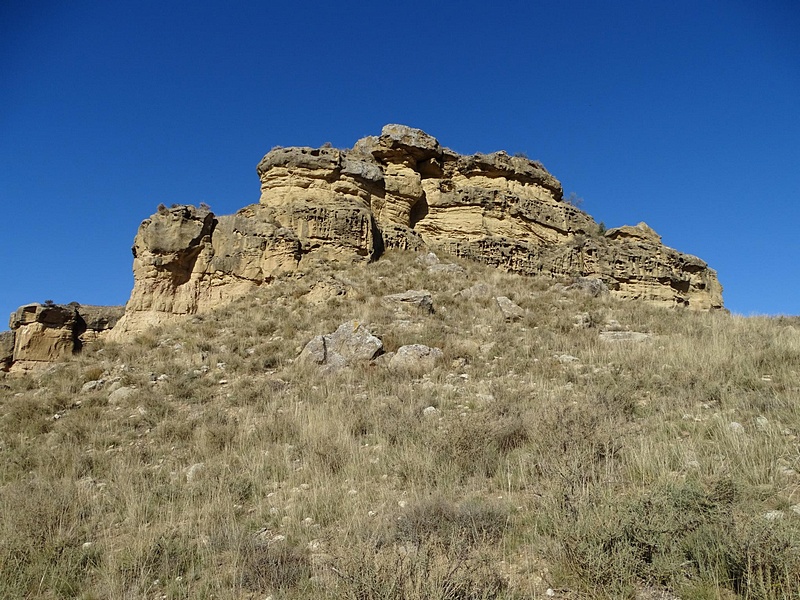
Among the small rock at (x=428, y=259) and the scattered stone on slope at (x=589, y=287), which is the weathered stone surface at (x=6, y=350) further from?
the scattered stone on slope at (x=589, y=287)

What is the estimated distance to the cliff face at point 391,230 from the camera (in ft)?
51.0

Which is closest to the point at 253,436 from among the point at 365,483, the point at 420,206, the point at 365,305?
the point at 365,483

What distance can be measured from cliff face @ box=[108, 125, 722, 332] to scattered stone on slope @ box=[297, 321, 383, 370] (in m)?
5.92

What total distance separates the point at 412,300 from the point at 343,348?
374cm

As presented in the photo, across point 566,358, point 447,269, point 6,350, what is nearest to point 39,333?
point 6,350

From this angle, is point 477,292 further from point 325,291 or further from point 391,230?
point 391,230

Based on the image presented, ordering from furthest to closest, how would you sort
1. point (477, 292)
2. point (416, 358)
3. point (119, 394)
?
1. point (477, 292)
2. point (416, 358)
3. point (119, 394)

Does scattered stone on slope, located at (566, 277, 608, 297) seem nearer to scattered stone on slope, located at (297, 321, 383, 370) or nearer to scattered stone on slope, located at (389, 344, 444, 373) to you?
scattered stone on slope, located at (389, 344, 444, 373)

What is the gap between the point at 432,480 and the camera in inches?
173

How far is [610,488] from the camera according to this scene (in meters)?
3.62

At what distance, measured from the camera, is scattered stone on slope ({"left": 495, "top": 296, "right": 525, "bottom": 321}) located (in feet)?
41.5

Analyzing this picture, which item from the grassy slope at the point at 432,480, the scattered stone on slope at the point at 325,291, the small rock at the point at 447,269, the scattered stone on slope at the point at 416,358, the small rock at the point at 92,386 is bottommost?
the grassy slope at the point at 432,480

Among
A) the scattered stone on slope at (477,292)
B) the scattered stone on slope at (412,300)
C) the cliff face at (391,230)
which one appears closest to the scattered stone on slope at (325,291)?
the scattered stone on slope at (412,300)

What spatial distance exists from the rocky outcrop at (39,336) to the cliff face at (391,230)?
1703mm
